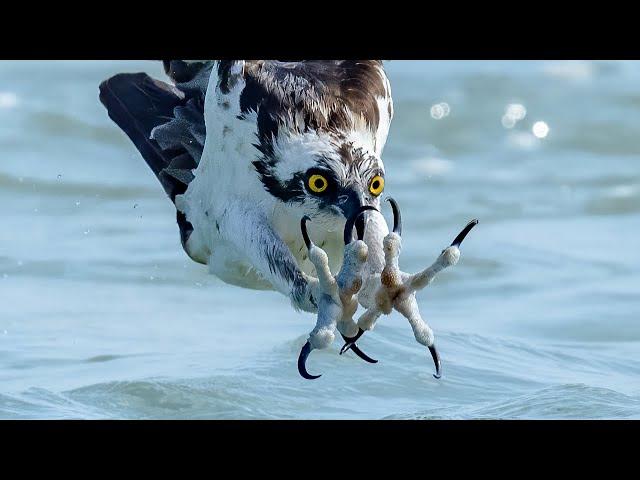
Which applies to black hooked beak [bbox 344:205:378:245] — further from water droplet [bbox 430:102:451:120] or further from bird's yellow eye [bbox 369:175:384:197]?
water droplet [bbox 430:102:451:120]

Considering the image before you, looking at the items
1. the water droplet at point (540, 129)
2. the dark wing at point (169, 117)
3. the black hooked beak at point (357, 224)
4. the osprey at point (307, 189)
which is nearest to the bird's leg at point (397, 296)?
the osprey at point (307, 189)

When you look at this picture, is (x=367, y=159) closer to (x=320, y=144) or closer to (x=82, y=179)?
(x=320, y=144)

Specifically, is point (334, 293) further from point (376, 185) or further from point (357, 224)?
point (376, 185)

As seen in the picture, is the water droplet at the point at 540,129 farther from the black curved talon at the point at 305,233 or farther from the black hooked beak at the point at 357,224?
the black curved talon at the point at 305,233

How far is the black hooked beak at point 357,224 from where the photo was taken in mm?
5371

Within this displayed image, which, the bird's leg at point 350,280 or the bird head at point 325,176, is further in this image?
the bird head at point 325,176

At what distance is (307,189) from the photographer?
564 centimetres

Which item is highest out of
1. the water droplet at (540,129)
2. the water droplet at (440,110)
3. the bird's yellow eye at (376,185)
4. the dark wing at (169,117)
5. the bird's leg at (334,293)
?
the water droplet at (440,110)

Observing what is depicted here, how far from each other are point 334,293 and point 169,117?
164cm

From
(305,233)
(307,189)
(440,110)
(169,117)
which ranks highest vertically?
(440,110)

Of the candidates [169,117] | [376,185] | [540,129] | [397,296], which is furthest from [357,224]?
[540,129]

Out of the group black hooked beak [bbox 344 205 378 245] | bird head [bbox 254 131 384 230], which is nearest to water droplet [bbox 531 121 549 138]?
bird head [bbox 254 131 384 230]

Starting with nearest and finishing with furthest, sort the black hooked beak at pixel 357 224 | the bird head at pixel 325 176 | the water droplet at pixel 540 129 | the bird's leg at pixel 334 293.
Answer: the bird's leg at pixel 334 293 → the black hooked beak at pixel 357 224 → the bird head at pixel 325 176 → the water droplet at pixel 540 129

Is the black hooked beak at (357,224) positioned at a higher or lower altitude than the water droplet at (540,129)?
lower
